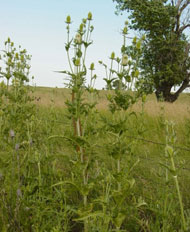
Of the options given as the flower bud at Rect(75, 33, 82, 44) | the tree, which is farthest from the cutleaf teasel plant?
the tree

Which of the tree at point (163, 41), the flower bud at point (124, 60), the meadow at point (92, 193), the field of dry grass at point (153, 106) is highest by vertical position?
the tree at point (163, 41)

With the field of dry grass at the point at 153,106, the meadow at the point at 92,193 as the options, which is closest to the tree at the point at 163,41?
the field of dry grass at the point at 153,106

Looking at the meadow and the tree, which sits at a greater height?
the tree

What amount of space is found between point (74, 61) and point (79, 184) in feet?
2.83

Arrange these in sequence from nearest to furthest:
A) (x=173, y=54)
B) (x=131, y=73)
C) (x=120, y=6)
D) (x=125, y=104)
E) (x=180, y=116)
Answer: (x=125, y=104), (x=131, y=73), (x=180, y=116), (x=173, y=54), (x=120, y=6)

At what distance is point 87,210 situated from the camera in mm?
1569

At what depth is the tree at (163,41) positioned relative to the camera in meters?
15.1

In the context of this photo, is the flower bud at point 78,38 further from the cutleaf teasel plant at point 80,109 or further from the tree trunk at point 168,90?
the tree trunk at point 168,90

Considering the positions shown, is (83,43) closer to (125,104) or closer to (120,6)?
(125,104)

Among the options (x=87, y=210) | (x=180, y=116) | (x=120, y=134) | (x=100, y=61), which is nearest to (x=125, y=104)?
(x=120, y=134)

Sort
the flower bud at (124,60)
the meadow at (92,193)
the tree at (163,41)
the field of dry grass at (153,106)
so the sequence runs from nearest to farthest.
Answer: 1. the meadow at (92,193)
2. the flower bud at (124,60)
3. the field of dry grass at (153,106)
4. the tree at (163,41)

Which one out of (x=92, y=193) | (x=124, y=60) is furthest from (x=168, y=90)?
(x=124, y=60)

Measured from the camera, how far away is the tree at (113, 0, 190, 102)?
15.1 metres

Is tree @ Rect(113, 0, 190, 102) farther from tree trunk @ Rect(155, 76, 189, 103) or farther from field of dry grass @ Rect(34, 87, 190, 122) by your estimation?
field of dry grass @ Rect(34, 87, 190, 122)
